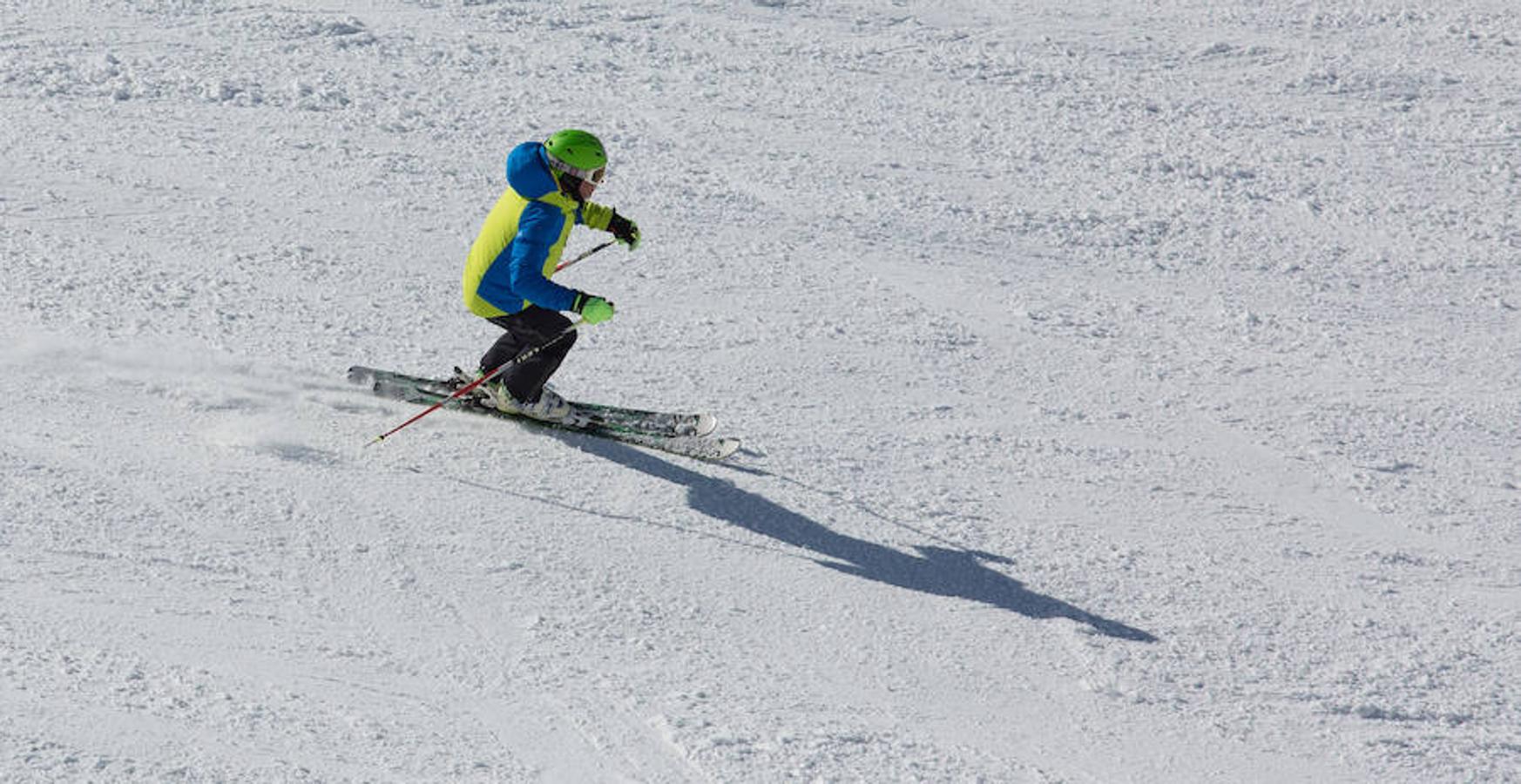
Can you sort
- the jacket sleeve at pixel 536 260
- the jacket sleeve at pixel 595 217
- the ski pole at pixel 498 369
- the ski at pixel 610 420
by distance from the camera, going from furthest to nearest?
the jacket sleeve at pixel 595 217, the ski at pixel 610 420, the ski pole at pixel 498 369, the jacket sleeve at pixel 536 260

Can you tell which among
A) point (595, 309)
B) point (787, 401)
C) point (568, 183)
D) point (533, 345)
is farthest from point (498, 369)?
point (787, 401)

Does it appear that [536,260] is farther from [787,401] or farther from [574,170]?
[787,401]

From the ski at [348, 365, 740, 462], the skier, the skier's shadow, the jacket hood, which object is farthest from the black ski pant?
the jacket hood

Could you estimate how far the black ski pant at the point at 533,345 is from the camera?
692 cm

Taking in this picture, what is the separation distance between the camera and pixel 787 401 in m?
7.75

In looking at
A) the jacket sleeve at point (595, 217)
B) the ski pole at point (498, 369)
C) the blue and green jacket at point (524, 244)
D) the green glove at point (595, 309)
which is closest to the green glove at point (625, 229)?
the jacket sleeve at point (595, 217)

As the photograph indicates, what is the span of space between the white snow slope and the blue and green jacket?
0.72m

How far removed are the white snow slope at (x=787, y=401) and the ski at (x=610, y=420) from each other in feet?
0.33

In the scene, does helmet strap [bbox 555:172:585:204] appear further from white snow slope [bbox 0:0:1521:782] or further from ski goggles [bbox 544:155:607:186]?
white snow slope [bbox 0:0:1521:782]

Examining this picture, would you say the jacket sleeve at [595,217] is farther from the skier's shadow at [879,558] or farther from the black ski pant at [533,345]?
the skier's shadow at [879,558]

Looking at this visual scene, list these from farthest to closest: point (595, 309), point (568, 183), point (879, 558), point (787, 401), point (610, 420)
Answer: point (787, 401), point (610, 420), point (568, 183), point (879, 558), point (595, 309)

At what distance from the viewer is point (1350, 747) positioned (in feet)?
18.5

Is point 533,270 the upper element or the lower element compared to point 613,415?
upper

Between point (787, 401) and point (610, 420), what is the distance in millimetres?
1042
